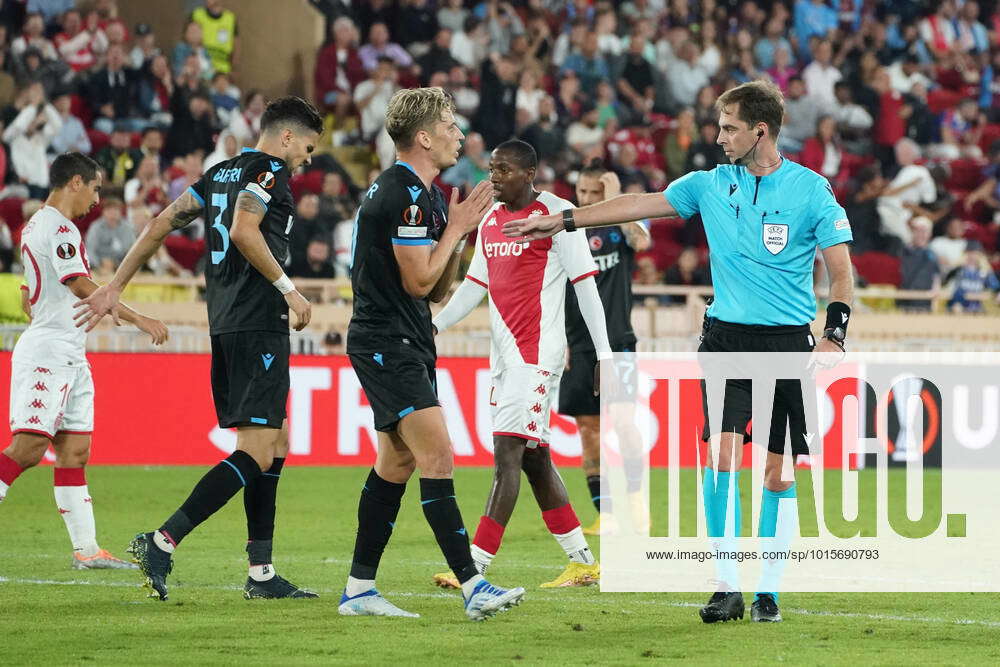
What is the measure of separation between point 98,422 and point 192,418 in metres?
0.89

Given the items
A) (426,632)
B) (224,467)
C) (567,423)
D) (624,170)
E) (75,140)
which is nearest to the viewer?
(426,632)

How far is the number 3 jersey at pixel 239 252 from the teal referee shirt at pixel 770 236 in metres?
2.16

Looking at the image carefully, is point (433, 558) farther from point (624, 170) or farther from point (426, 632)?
point (624, 170)

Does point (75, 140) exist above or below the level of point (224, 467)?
above

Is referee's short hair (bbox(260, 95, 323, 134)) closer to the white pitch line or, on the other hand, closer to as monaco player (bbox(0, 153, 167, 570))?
as monaco player (bbox(0, 153, 167, 570))

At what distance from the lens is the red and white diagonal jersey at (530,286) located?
7.88 m

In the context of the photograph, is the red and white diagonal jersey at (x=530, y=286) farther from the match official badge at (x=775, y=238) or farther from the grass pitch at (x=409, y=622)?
the match official badge at (x=775, y=238)

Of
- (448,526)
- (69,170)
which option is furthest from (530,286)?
(69,170)

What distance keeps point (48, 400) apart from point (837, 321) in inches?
185

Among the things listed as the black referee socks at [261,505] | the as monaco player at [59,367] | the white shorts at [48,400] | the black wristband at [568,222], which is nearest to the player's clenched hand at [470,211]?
the black wristband at [568,222]

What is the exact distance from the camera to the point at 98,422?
46.5 ft

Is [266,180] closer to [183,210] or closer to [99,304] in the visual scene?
[183,210]

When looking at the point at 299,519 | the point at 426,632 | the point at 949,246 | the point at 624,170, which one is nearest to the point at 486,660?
the point at 426,632

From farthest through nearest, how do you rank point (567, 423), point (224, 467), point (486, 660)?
point (567, 423) → point (224, 467) → point (486, 660)
